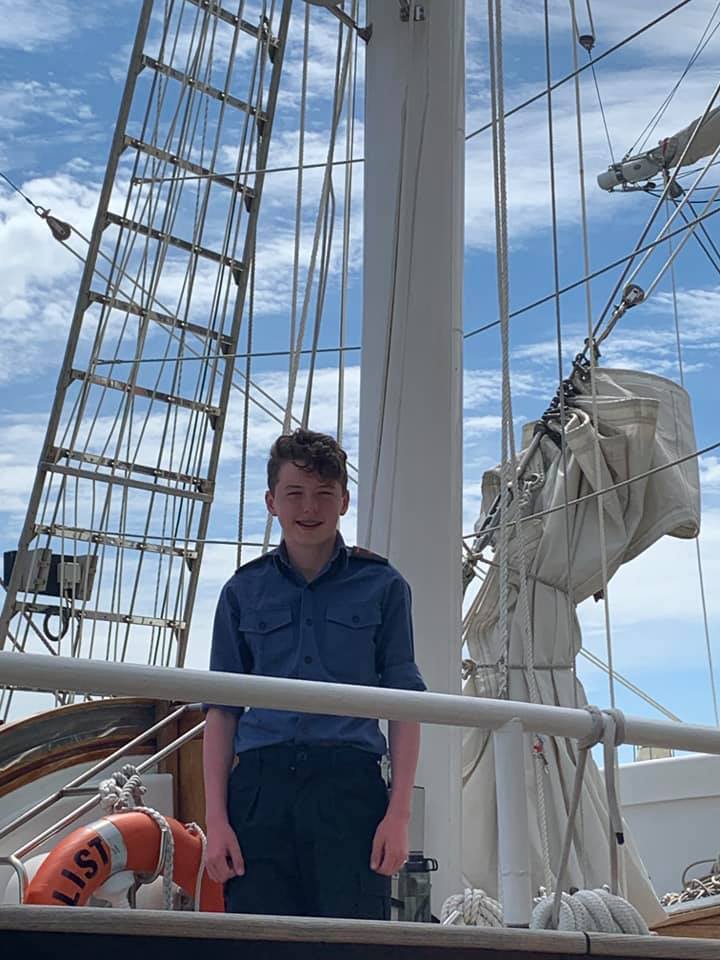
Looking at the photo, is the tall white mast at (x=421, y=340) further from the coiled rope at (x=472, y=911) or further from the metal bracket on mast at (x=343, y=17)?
the coiled rope at (x=472, y=911)

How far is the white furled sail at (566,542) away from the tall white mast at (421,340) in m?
1.45

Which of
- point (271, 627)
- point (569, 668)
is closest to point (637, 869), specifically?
point (569, 668)

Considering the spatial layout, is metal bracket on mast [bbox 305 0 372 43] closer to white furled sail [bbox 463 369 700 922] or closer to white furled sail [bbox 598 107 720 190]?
white furled sail [bbox 463 369 700 922]

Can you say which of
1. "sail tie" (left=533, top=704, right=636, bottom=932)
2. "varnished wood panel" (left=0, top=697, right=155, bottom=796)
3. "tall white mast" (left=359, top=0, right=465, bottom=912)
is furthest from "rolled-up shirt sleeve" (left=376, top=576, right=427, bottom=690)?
"varnished wood panel" (left=0, top=697, right=155, bottom=796)

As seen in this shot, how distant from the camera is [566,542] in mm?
5508

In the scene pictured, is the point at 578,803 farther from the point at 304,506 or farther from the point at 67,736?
the point at 67,736

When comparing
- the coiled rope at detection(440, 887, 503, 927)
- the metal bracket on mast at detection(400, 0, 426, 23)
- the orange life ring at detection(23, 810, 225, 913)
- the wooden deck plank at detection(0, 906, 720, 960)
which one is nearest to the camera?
the wooden deck plank at detection(0, 906, 720, 960)

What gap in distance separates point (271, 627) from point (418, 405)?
1435 millimetres

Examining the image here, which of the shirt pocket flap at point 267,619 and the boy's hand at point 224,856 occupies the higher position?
the shirt pocket flap at point 267,619

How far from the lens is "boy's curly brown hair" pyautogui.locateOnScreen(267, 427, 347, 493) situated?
240cm

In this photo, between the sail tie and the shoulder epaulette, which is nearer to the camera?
the sail tie

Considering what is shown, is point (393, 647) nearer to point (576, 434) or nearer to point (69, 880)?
point (69, 880)

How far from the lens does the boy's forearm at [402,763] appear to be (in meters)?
2.23

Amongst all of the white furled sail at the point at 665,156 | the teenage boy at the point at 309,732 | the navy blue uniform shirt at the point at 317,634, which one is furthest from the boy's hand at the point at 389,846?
the white furled sail at the point at 665,156
